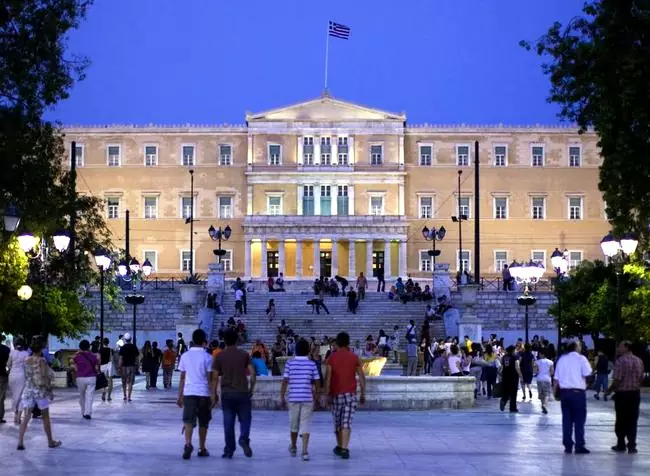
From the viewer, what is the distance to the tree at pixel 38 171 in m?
24.6

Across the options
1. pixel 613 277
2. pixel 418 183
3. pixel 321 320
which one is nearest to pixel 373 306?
pixel 321 320

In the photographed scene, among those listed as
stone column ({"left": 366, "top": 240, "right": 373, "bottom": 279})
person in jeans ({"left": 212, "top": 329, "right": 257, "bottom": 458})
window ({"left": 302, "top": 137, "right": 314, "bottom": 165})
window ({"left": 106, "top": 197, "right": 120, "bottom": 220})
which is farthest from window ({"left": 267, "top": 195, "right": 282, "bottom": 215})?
person in jeans ({"left": 212, "top": 329, "right": 257, "bottom": 458})

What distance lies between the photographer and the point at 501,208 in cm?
7925

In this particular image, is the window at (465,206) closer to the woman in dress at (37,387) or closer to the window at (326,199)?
the window at (326,199)

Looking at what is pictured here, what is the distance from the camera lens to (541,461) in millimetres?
15273

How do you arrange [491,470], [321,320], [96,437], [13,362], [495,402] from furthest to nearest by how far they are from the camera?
[321,320], [495,402], [13,362], [96,437], [491,470]

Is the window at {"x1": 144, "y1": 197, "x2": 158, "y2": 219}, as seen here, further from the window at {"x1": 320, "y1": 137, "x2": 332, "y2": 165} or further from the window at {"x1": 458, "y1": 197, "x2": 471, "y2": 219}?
the window at {"x1": 458, "y1": 197, "x2": 471, "y2": 219}

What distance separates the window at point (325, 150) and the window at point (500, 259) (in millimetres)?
10801

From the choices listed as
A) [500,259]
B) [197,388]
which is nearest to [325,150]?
[500,259]

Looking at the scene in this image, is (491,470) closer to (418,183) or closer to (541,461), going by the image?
(541,461)

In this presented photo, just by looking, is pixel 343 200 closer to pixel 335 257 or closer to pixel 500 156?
pixel 335 257

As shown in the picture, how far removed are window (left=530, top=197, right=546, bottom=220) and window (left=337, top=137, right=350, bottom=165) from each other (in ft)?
35.5

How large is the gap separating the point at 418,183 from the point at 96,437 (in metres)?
62.1

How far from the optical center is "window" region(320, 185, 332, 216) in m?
79.5
